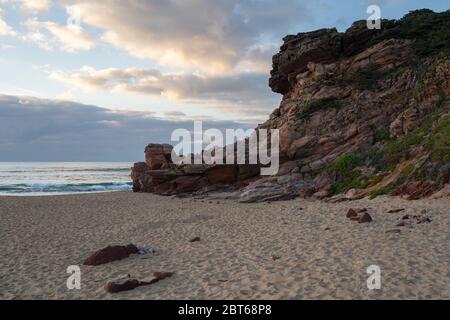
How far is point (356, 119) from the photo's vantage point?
3284 centimetres

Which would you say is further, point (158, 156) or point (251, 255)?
point (158, 156)

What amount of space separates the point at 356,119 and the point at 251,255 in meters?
23.6

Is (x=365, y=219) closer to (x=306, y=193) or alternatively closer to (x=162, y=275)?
(x=162, y=275)

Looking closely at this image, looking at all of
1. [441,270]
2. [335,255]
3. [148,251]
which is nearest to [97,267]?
[148,251]

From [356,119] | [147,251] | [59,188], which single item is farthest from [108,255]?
[59,188]

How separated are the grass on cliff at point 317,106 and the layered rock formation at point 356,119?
0.10 meters

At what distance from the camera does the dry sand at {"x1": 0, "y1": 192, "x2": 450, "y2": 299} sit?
9492mm

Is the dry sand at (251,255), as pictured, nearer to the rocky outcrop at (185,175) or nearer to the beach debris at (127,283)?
the beach debris at (127,283)

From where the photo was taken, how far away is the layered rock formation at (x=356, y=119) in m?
24.6

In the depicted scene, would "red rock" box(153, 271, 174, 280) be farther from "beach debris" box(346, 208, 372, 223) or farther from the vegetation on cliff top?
the vegetation on cliff top

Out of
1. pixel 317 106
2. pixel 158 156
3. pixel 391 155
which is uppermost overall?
pixel 317 106

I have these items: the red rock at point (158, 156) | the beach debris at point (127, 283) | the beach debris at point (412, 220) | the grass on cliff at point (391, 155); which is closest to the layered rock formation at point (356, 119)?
the grass on cliff at point (391, 155)
